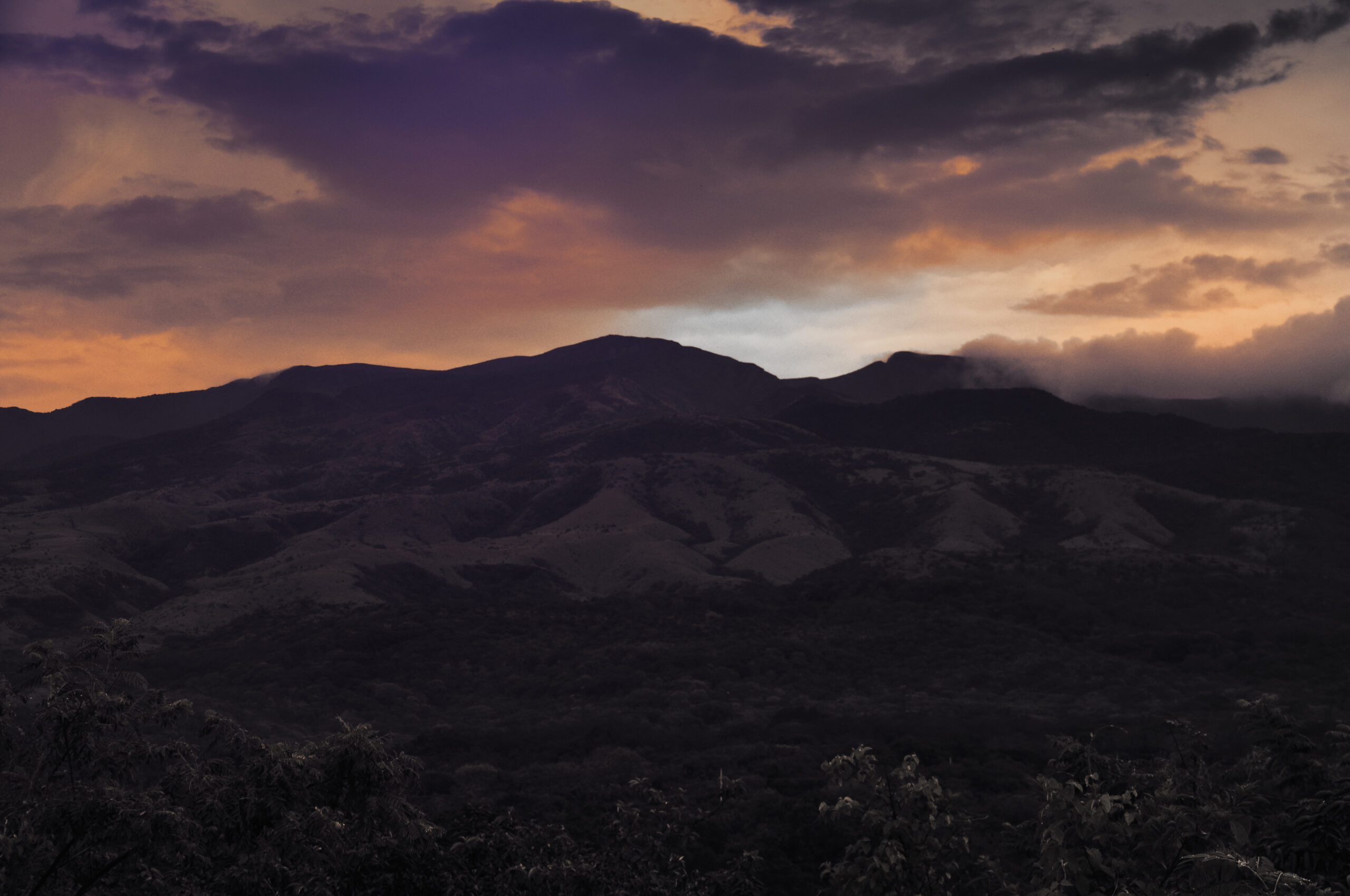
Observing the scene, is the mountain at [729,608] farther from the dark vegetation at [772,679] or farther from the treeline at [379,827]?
the treeline at [379,827]

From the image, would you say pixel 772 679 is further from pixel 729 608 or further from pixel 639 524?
pixel 639 524

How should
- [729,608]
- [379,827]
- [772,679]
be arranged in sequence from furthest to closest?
[729,608] < [772,679] < [379,827]

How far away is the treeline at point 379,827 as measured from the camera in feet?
28.1

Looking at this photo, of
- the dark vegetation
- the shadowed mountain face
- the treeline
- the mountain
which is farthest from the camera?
the shadowed mountain face

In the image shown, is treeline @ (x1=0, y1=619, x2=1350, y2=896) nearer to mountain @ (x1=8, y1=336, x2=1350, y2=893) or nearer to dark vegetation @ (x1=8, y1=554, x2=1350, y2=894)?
dark vegetation @ (x1=8, y1=554, x2=1350, y2=894)

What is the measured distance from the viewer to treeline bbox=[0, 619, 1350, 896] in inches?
337

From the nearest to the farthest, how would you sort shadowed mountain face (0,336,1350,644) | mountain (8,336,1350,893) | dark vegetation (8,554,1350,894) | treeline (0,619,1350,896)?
treeline (0,619,1350,896)
dark vegetation (8,554,1350,894)
mountain (8,336,1350,893)
shadowed mountain face (0,336,1350,644)

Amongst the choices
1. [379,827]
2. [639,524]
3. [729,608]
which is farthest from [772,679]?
[379,827]

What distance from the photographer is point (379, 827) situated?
42.1 feet

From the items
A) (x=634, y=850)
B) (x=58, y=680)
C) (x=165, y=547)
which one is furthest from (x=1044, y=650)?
(x=165, y=547)

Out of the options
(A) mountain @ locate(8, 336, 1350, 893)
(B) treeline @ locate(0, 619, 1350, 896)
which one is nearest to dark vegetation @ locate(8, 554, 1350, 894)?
(A) mountain @ locate(8, 336, 1350, 893)

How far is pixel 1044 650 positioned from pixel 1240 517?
2805 inches

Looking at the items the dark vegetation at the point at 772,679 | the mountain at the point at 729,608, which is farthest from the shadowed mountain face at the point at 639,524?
the dark vegetation at the point at 772,679

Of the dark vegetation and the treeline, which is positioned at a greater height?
the treeline
